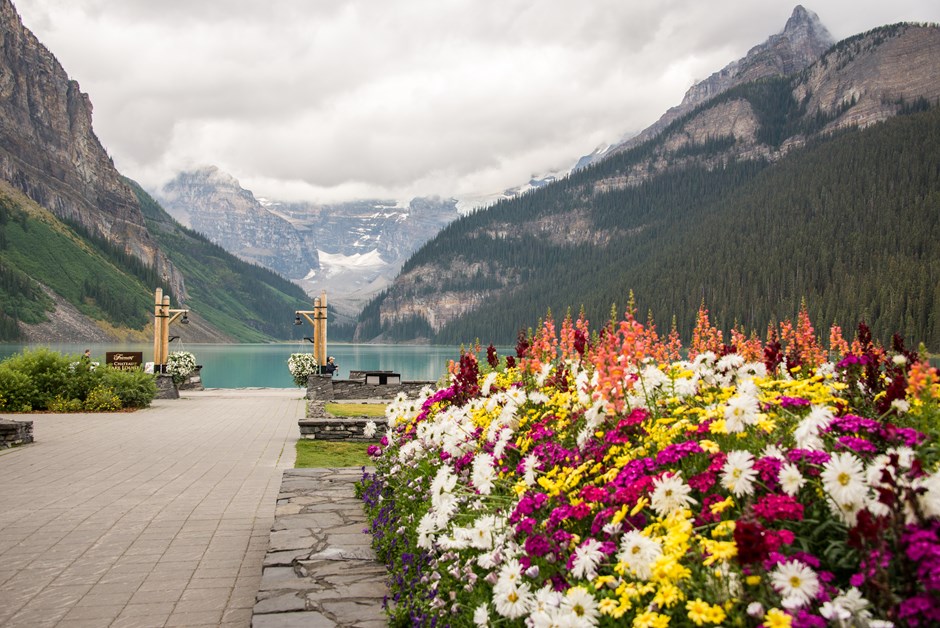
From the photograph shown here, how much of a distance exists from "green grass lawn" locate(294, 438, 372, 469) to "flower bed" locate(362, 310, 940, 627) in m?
5.93

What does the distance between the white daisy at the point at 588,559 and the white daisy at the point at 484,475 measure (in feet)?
4.13

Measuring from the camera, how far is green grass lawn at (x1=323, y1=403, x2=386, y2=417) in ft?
60.4

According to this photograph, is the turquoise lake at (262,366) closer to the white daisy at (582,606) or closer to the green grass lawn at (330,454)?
the green grass lawn at (330,454)

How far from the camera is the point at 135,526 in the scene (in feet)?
23.6

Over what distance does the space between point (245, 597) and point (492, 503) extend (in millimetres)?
2334

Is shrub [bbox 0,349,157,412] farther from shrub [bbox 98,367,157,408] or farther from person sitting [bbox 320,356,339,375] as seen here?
person sitting [bbox 320,356,339,375]

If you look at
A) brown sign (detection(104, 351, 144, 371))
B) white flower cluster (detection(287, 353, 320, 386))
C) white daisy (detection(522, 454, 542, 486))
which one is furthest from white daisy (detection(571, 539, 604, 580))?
brown sign (detection(104, 351, 144, 371))

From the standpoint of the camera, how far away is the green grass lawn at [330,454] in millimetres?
11578

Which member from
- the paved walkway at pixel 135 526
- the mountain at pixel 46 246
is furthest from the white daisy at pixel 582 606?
the mountain at pixel 46 246

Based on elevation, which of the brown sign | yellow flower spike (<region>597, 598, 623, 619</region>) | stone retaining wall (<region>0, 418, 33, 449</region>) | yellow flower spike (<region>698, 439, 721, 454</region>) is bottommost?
stone retaining wall (<region>0, 418, 33, 449</region>)

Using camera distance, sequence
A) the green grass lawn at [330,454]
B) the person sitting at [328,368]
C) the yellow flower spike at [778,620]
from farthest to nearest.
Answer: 1. the person sitting at [328,368]
2. the green grass lawn at [330,454]
3. the yellow flower spike at [778,620]

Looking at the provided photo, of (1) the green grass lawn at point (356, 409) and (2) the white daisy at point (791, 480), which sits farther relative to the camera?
(1) the green grass lawn at point (356, 409)

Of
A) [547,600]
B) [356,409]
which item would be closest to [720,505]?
[547,600]

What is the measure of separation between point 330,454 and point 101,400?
11.1 m
